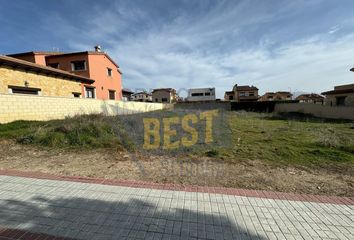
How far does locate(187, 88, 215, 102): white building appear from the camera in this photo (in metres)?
52.2

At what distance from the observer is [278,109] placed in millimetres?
25984

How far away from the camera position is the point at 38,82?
39.4 feet

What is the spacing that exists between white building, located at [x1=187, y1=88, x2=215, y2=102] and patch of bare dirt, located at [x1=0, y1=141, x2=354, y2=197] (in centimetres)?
4724

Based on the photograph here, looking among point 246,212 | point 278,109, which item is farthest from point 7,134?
point 278,109

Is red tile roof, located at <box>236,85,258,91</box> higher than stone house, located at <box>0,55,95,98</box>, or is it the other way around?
red tile roof, located at <box>236,85,258,91</box>

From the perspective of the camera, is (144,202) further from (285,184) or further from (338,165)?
(338,165)

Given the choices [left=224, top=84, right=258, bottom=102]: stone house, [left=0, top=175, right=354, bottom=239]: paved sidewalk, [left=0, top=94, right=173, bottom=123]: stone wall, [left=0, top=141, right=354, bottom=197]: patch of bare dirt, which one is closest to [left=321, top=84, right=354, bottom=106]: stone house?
[left=0, top=141, right=354, bottom=197]: patch of bare dirt

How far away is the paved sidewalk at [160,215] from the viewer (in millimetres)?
2213

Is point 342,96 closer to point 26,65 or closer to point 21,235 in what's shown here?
point 21,235

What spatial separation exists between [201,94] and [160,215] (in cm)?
5232

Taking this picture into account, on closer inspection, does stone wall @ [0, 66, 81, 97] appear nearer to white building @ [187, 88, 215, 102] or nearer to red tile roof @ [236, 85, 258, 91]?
white building @ [187, 88, 215, 102]

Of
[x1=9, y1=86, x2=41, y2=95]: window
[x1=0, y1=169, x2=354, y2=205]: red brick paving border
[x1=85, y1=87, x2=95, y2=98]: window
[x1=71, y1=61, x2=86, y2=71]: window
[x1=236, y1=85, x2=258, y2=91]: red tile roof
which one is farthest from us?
[x1=236, y1=85, x2=258, y2=91]: red tile roof

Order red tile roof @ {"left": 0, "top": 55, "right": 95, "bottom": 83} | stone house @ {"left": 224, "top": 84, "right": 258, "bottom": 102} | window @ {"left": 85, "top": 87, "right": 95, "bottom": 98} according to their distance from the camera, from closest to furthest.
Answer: red tile roof @ {"left": 0, "top": 55, "right": 95, "bottom": 83} → window @ {"left": 85, "top": 87, "right": 95, "bottom": 98} → stone house @ {"left": 224, "top": 84, "right": 258, "bottom": 102}

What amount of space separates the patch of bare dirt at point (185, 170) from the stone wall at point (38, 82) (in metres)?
6.66
